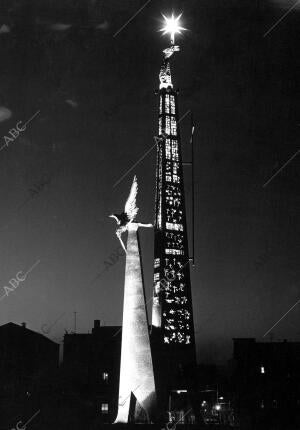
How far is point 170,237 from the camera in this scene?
5281 centimetres

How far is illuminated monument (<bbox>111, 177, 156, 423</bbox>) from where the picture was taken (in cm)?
2589

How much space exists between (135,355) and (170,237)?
2696 cm

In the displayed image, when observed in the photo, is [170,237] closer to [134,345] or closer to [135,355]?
[134,345]

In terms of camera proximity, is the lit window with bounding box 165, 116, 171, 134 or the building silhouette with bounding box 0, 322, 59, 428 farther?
the lit window with bounding box 165, 116, 171, 134

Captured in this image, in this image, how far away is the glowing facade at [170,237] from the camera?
51.2 meters

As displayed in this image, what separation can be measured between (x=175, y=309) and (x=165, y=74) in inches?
853

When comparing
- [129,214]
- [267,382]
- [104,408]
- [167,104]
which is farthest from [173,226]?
[129,214]

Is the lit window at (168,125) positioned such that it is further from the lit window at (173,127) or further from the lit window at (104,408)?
the lit window at (104,408)

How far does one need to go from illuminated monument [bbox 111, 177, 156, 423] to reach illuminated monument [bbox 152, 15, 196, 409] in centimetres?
2245

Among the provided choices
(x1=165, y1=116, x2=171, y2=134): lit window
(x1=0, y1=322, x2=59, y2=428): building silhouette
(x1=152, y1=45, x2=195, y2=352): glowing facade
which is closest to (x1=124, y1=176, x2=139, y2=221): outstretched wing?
(x1=0, y1=322, x2=59, y2=428): building silhouette

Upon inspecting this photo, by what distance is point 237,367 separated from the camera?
52.2 meters

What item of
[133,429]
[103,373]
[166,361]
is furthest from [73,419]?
[166,361]

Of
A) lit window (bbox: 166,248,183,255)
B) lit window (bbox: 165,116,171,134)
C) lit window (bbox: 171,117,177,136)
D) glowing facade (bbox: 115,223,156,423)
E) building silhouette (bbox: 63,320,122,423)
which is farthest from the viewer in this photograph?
lit window (bbox: 171,117,177,136)

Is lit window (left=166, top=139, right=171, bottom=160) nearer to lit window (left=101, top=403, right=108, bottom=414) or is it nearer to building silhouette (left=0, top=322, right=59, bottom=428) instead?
building silhouette (left=0, top=322, right=59, bottom=428)
